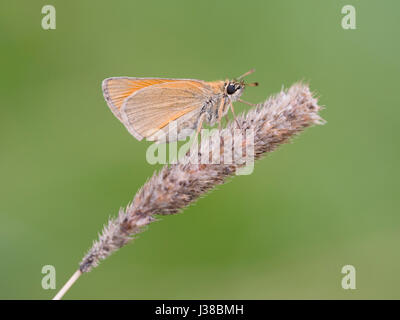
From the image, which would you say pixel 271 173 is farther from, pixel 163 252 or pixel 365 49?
pixel 365 49

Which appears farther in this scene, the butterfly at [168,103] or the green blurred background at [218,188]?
the green blurred background at [218,188]

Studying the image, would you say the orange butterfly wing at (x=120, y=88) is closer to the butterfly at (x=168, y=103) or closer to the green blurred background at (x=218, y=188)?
the butterfly at (x=168, y=103)

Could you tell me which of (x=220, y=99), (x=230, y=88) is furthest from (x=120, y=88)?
(x=230, y=88)

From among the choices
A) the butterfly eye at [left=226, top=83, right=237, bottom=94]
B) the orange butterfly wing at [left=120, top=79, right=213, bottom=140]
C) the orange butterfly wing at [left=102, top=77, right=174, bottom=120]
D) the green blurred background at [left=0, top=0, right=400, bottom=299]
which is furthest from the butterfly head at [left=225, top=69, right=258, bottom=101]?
the green blurred background at [left=0, top=0, right=400, bottom=299]

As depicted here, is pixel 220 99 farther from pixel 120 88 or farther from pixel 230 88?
pixel 120 88

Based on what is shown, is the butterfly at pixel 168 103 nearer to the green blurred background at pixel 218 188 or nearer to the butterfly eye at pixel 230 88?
the butterfly eye at pixel 230 88

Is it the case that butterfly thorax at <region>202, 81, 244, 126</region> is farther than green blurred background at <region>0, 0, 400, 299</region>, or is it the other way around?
green blurred background at <region>0, 0, 400, 299</region>

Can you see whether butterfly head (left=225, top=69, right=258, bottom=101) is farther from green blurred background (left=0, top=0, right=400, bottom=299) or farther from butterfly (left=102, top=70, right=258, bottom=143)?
green blurred background (left=0, top=0, right=400, bottom=299)

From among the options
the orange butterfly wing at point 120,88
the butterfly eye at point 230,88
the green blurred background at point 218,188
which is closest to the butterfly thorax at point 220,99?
the butterfly eye at point 230,88

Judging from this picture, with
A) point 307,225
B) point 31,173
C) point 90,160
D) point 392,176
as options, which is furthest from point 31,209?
point 392,176

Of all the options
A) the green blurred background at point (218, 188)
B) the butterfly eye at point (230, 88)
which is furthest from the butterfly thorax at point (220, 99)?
the green blurred background at point (218, 188)
